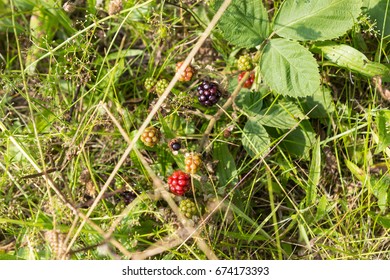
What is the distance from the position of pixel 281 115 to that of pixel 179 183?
617 millimetres

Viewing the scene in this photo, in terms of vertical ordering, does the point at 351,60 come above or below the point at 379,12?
below

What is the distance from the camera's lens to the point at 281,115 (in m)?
2.56

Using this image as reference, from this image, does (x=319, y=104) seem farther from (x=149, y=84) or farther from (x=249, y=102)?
(x=149, y=84)

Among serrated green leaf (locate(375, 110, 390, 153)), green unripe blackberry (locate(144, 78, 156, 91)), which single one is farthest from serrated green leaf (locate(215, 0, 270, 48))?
serrated green leaf (locate(375, 110, 390, 153))

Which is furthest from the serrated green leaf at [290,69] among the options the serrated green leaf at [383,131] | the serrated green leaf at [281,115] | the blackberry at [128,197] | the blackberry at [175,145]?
the blackberry at [128,197]

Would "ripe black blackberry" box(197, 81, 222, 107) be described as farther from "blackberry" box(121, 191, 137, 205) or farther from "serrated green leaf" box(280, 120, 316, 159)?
"blackberry" box(121, 191, 137, 205)

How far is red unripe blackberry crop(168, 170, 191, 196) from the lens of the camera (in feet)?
7.79

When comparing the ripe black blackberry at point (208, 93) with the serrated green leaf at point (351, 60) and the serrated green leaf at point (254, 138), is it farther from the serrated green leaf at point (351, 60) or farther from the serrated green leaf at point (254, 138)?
the serrated green leaf at point (351, 60)

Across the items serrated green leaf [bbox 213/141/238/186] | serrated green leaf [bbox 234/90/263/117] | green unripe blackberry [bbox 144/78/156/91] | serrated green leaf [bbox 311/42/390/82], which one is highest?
serrated green leaf [bbox 311/42/390/82]

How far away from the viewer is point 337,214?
2621 millimetres

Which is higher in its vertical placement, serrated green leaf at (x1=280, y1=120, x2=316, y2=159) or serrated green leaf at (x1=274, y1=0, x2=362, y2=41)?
serrated green leaf at (x1=274, y1=0, x2=362, y2=41)

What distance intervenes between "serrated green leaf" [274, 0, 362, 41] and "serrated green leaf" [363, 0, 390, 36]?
242 mm

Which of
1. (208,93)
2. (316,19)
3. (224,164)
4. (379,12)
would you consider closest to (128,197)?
(224,164)
